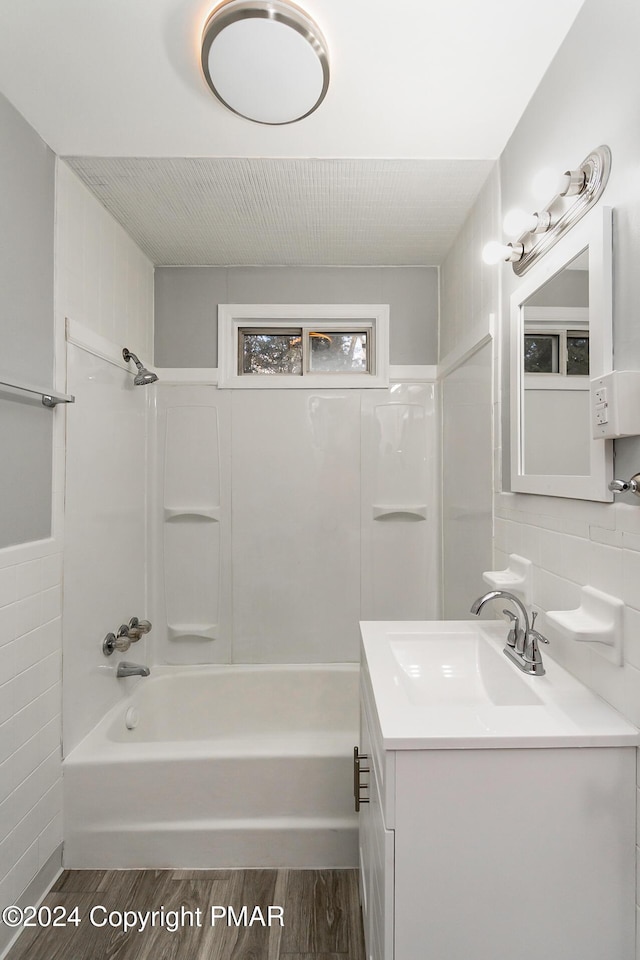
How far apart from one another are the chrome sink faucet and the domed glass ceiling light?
1383mm

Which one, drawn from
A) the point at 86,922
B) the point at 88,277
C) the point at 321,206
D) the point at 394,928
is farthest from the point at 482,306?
the point at 86,922

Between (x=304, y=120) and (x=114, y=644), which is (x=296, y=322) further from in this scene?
(x=114, y=644)

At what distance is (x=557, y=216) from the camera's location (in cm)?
123

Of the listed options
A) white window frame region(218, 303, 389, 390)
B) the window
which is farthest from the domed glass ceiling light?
white window frame region(218, 303, 389, 390)

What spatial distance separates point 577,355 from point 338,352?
65.7 inches

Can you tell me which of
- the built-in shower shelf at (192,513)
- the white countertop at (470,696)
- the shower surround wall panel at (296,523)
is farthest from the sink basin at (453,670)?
the built-in shower shelf at (192,513)

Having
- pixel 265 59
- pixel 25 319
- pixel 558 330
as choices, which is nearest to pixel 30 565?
pixel 25 319

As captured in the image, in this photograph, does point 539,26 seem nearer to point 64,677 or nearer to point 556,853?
point 556,853

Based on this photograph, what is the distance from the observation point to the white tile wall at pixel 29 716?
1455mm

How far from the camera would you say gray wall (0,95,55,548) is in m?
1.45

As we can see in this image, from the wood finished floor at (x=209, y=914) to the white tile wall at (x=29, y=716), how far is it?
158 mm

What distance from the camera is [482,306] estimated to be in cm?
188

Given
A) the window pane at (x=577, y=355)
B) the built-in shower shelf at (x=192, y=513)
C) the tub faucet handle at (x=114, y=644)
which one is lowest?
the tub faucet handle at (x=114, y=644)

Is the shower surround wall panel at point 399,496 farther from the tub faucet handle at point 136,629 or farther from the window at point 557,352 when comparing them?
the window at point 557,352
